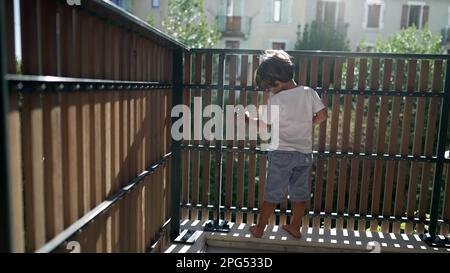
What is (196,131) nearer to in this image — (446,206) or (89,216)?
(89,216)

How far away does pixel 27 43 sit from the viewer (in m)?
1.64

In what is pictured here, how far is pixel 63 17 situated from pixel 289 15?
21.5 m

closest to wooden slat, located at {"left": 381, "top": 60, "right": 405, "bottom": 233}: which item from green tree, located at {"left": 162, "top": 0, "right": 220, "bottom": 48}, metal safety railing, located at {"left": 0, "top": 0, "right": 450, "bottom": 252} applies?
metal safety railing, located at {"left": 0, "top": 0, "right": 450, "bottom": 252}

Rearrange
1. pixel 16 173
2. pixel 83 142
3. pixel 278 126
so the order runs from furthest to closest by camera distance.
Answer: pixel 278 126
pixel 83 142
pixel 16 173

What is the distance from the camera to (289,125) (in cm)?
363

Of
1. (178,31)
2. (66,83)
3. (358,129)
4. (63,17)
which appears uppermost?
(178,31)

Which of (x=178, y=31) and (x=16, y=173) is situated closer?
(x=16, y=173)

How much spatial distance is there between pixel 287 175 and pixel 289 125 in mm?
463

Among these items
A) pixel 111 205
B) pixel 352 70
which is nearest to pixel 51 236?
pixel 111 205

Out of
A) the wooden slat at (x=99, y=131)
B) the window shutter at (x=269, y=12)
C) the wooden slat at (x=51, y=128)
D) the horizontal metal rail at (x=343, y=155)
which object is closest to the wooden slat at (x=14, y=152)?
the wooden slat at (x=51, y=128)

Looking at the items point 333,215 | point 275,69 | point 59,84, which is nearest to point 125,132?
point 59,84

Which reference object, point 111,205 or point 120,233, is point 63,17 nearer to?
point 111,205

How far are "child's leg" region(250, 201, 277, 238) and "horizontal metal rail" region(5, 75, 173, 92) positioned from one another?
5.97 feet

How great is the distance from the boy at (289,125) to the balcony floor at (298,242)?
1.36ft
